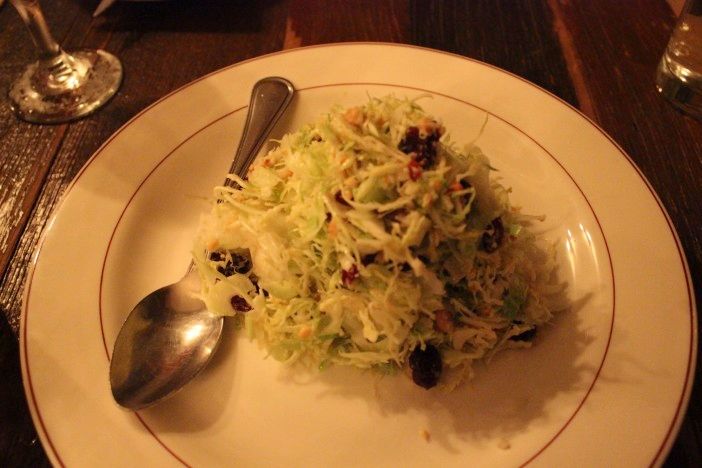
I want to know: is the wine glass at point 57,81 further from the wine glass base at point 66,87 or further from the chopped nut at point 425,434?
the chopped nut at point 425,434

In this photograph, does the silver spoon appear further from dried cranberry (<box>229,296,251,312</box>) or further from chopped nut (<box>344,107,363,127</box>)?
chopped nut (<box>344,107,363,127</box>)

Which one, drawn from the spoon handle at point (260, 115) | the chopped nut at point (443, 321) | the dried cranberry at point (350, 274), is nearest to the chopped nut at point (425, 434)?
the chopped nut at point (443, 321)

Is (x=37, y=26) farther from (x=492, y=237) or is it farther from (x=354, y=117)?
(x=492, y=237)

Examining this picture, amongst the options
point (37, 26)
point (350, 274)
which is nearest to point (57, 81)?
point (37, 26)

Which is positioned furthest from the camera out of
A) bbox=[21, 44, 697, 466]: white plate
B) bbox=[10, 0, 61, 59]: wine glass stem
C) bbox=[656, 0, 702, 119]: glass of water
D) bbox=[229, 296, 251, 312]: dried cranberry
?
bbox=[10, 0, 61, 59]: wine glass stem

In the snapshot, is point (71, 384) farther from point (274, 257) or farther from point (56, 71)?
point (56, 71)

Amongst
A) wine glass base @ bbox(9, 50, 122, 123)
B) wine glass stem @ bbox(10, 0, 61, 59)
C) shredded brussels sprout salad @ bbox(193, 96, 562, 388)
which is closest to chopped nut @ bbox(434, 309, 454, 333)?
shredded brussels sprout salad @ bbox(193, 96, 562, 388)

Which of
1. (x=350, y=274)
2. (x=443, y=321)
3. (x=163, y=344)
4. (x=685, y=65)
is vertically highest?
(x=685, y=65)
